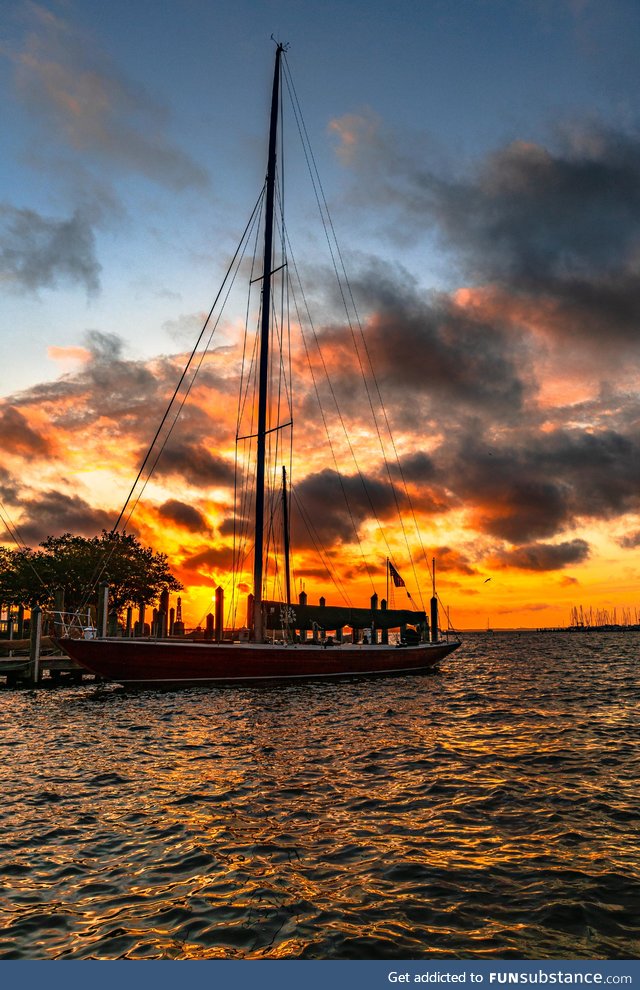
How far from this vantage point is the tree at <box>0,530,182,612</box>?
54.3 meters

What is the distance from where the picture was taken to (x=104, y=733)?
56.2 feet

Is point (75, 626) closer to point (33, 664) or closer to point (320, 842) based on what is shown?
point (33, 664)

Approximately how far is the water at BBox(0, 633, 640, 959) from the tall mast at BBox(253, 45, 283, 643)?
13491 mm

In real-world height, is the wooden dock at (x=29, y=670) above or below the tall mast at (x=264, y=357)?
below

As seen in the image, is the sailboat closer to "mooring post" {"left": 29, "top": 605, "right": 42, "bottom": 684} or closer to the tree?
"mooring post" {"left": 29, "top": 605, "right": 42, "bottom": 684}

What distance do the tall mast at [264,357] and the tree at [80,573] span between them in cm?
2304

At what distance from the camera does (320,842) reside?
26.9 ft

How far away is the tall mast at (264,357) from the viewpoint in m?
30.9

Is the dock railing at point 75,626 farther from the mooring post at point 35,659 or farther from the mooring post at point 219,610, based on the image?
the mooring post at point 219,610

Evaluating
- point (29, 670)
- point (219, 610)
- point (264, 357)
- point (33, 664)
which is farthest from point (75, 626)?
point (264, 357)

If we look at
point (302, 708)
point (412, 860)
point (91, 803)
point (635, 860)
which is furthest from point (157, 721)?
point (635, 860)

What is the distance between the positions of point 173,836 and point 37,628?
76.8ft

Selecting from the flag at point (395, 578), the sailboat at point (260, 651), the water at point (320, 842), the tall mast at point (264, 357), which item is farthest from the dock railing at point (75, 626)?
the flag at point (395, 578)

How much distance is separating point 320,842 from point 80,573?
5031 cm
